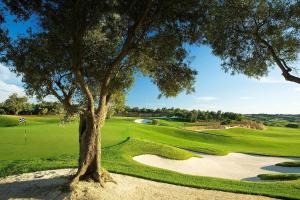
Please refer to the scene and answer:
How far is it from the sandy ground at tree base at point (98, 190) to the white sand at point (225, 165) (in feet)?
30.3

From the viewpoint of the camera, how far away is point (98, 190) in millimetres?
14758

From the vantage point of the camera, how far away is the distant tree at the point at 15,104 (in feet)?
322

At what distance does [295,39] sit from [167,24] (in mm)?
5328

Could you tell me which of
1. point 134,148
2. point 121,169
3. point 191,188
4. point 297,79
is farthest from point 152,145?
point 297,79

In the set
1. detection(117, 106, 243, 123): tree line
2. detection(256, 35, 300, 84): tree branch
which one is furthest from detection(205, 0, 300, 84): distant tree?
detection(117, 106, 243, 123): tree line

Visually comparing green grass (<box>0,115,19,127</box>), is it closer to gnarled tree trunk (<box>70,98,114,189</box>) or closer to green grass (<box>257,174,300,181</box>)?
green grass (<box>257,174,300,181</box>)

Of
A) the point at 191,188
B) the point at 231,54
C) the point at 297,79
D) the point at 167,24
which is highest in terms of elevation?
the point at 167,24

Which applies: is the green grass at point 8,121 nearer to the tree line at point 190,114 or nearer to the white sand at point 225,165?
the white sand at point 225,165

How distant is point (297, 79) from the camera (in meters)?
12.9

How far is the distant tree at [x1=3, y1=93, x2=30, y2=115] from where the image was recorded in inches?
3860

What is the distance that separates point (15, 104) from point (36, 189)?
3515 inches

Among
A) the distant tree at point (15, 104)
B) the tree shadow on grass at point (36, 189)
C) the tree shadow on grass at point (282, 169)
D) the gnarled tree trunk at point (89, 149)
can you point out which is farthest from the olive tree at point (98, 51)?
the distant tree at point (15, 104)

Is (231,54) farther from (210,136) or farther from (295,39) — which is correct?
(210,136)

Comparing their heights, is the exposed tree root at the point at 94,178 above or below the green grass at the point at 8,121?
below
